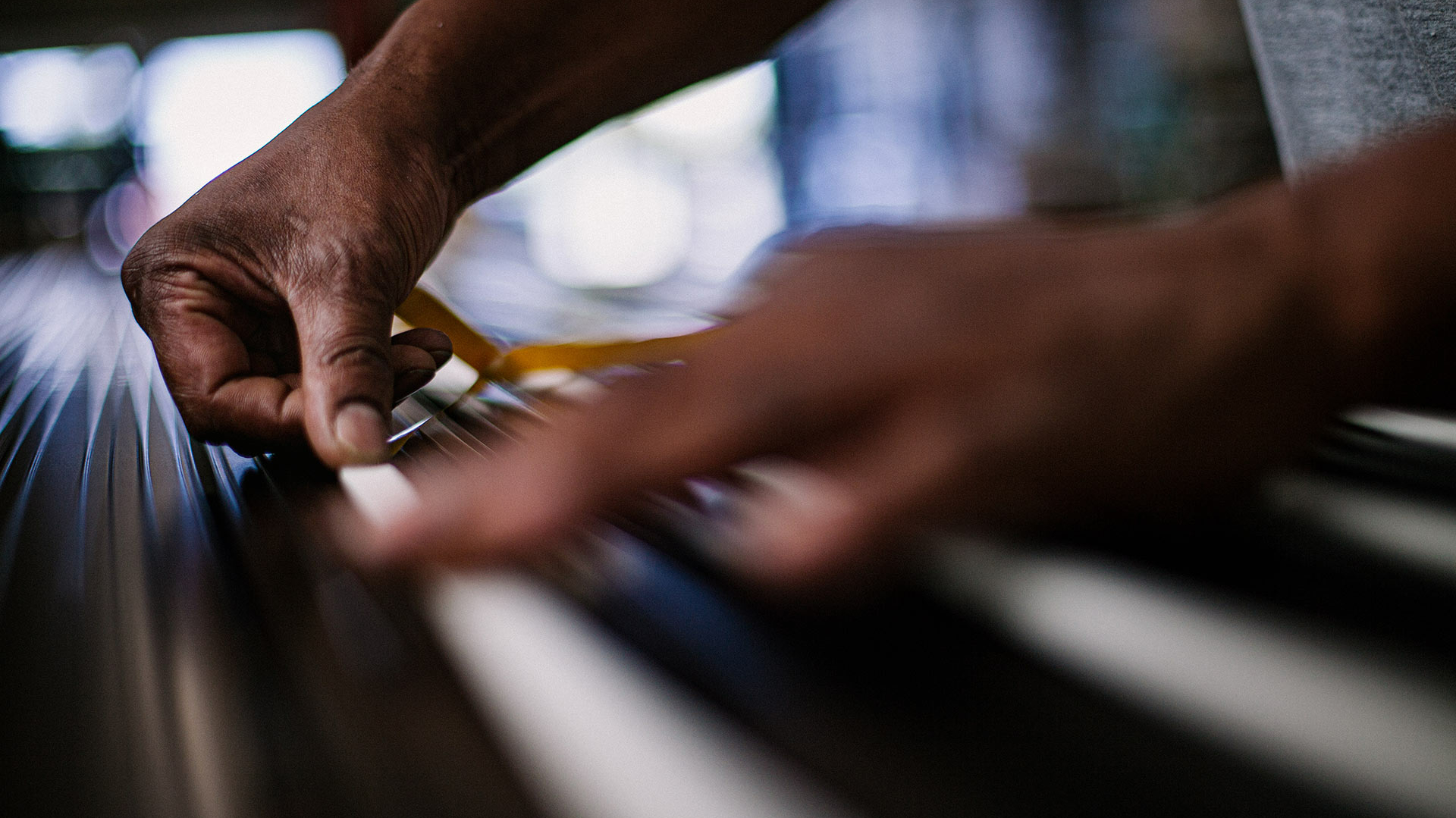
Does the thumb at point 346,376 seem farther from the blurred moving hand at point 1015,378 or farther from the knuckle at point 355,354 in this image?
the blurred moving hand at point 1015,378

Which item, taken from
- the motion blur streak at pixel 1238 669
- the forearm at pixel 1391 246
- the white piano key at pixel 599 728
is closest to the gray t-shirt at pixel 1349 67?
the forearm at pixel 1391 246

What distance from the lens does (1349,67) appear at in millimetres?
702

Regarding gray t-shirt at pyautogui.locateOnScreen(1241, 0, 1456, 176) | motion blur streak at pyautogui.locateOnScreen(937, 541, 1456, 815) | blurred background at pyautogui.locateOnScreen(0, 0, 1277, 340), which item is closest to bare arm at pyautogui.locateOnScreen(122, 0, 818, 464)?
blurred background at pyautogui.locateOnScreen(0, 0, 1277, 340)

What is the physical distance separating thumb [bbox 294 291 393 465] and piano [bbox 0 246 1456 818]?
10cm

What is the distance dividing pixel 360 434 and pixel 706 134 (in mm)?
7810

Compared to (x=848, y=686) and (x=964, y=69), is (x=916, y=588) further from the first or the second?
(x=964, y=69)

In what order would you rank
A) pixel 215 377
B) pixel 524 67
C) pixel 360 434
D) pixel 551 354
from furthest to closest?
1. pixel 524 67
2. pixel 551 354
3. pixel 215 377
4. pixel 360 434

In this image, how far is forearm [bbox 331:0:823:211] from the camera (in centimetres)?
73

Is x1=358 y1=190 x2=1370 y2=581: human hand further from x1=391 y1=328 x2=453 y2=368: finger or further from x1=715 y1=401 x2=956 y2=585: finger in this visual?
x1=391 y1=328 x2=453 y2=368: finger

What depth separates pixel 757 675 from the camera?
0.22 metres

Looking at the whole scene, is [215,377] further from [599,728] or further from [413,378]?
[599,728]

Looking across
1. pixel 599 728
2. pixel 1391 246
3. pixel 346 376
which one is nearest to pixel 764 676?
pixel 599 728

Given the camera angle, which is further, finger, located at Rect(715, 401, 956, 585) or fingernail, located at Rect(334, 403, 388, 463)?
fingernail, located at Rect(334, 403, 388, 463)

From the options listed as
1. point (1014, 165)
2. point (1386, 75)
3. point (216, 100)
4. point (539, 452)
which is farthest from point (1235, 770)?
point (216, 100)
